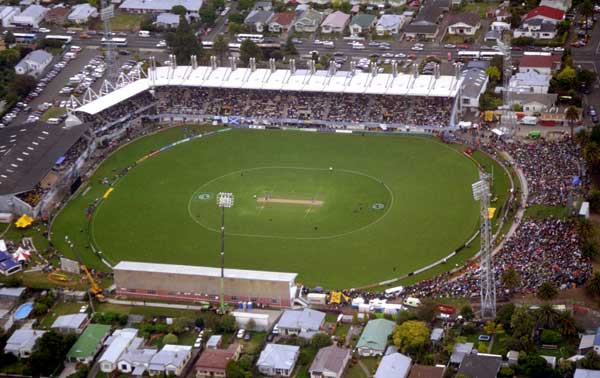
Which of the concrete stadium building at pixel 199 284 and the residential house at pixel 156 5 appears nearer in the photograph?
the concrete stadium building at pixel 199 284

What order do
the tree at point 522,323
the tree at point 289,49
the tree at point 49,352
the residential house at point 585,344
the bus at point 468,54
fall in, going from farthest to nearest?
the tree at point 289,49 → the bus at point 468,54 → the tree at point 49,352 → the tree at point 522,323 → the residential house at point 585,344

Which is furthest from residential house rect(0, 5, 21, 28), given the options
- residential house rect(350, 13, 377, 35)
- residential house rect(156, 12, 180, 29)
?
residential house rect(350, 13, 377, 35)

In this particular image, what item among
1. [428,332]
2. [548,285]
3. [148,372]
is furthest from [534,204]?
[148,372]

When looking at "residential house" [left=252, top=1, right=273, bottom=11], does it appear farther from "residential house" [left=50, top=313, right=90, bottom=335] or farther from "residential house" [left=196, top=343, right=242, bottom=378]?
"residential house" [left=196, top=343, right=242, bottom=378]

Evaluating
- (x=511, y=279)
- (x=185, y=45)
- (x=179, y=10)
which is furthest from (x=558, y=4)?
(x=511, y=279)

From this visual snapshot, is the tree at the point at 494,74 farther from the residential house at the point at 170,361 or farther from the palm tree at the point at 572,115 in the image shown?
the residential house at the point at 170,361

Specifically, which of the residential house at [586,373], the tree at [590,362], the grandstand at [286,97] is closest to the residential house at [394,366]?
the residential house at [586,373]

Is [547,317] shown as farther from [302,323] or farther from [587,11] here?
[587,11]
